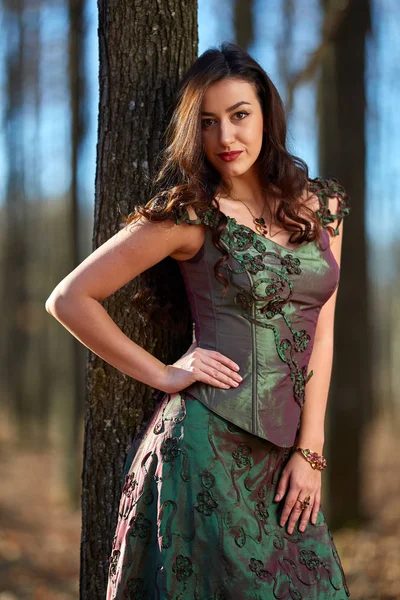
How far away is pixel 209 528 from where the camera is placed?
211cm

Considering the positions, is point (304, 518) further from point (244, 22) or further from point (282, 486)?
point (244, 22)

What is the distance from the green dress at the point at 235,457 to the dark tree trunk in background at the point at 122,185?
40 centimetres

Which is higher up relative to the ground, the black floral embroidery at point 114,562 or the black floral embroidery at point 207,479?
the black floral embroidery at point 207,479

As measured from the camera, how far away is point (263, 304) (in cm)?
224

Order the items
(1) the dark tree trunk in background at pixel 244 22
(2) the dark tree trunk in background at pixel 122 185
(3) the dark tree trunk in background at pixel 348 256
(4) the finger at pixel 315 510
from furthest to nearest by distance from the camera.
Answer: (1) the dark tree trunk in background at pixel 244 22 < (3) the dark tree trunk in background at pixel 348 256 < (2) the dark tree trunk in background at pixel 122 185 < (4) the finger at pixel 315 510

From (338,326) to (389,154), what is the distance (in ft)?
17.8

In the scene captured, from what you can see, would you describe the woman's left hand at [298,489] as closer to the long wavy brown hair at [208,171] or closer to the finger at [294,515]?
the finger at [294,515]

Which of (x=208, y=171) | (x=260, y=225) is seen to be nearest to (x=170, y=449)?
(x=260, y=225)

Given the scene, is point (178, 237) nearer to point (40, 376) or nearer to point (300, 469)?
point (300, 469)

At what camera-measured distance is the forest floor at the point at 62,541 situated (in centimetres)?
585

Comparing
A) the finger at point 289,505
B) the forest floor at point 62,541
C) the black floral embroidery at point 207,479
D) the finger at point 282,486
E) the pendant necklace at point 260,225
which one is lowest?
the forest floor at point 62,541

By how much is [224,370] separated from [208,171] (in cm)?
72

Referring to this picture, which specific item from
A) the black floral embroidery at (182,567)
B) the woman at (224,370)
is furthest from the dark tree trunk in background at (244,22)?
the black floral embroidery at (182,567)

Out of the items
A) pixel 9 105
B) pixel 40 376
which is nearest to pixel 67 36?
pixel 9 105
